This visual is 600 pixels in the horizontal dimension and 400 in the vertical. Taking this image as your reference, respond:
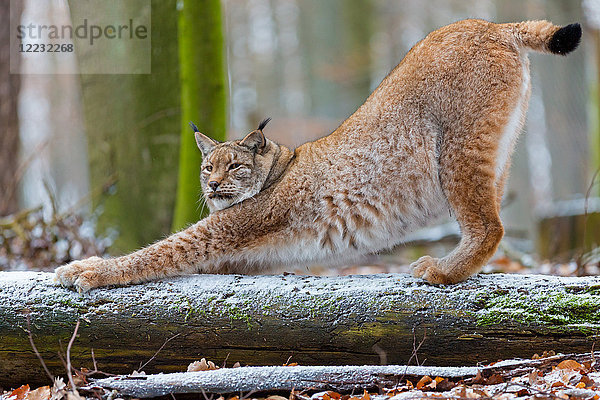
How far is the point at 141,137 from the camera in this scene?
21.6ft

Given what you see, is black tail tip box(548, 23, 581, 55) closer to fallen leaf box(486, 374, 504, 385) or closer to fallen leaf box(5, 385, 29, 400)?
fallen leaf box(486, 374, 504, 385)

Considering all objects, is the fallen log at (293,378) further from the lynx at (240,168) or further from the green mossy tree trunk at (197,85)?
the green mossy tree trunk at (197,85)

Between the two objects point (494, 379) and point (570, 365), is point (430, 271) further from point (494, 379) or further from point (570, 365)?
point (570, 365)

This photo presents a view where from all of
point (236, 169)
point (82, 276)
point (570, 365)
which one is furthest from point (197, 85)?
point (570, 365)

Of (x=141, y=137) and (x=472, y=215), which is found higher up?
(x=141, y=137)

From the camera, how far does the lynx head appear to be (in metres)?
4.48

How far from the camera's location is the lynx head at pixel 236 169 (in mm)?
4484

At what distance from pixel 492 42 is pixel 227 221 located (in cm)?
218

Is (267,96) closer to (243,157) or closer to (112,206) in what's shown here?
(112,206)

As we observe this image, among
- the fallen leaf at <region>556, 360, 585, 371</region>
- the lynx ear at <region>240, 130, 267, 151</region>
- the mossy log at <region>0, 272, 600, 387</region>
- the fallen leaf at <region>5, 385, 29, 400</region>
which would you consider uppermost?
the lynx ear at <region>240, 130, 267, 151</region>

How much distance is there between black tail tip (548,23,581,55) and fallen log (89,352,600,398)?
1.95 meters

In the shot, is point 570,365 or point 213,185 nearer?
point 570,365

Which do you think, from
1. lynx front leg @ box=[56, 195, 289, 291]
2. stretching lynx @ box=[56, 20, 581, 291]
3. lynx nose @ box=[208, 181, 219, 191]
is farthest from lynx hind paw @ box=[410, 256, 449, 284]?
lynx nose @ box=[208, 181, 219, 191]

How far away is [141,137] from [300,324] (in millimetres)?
3840
